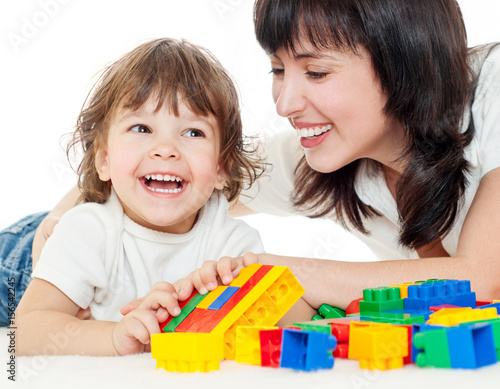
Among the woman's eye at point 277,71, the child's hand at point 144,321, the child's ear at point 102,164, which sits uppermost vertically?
the woman's eye at point 277,71

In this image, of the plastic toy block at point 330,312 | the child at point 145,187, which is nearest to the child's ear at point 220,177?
the child at point 145,187

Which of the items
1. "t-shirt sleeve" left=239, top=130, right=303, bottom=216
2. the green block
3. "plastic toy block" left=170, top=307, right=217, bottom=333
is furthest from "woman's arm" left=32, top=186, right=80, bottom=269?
the green block

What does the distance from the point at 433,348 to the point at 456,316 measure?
0.35 ft

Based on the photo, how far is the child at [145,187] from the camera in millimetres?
1055

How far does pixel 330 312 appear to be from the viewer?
1.05m

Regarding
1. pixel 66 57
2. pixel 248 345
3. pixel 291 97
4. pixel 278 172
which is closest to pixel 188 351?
pixel 248 345

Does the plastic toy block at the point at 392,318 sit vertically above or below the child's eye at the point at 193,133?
below

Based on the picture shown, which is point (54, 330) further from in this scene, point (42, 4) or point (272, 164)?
point (42, 4)

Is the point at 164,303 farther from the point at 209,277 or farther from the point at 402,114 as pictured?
the point at 402,114

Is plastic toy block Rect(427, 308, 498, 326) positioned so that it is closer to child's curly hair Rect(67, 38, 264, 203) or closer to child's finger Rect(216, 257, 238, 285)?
child's finger Rect(216, 257, 238, 285)

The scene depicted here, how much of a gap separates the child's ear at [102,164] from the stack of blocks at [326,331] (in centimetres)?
39

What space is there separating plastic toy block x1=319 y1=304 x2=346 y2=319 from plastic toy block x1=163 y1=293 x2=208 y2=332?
0.26 m

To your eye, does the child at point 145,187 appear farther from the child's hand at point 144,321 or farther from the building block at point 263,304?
the building block at point 263,304

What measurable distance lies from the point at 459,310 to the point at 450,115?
2.08ft
